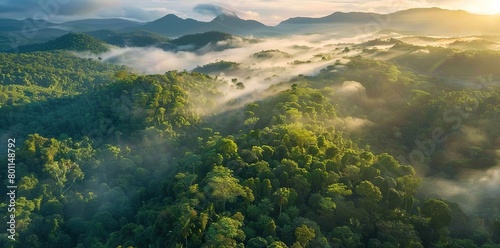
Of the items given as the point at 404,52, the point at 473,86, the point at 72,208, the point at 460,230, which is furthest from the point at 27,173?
the point at 404,52

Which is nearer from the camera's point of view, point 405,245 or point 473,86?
point 405,245

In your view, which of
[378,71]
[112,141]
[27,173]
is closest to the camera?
[27,173]

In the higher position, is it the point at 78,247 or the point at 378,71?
the point at 378,71

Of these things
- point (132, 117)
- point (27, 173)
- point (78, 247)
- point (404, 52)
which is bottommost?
point (78, 247)

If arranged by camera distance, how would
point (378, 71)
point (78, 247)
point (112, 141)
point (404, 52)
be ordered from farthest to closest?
1. point (404, 52)
2. point (378, 71)
3. point (112, 141)
4. point (78, 247)

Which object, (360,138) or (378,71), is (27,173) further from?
(378,71)

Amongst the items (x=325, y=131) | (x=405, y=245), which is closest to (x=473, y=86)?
(x=325, y=131)
